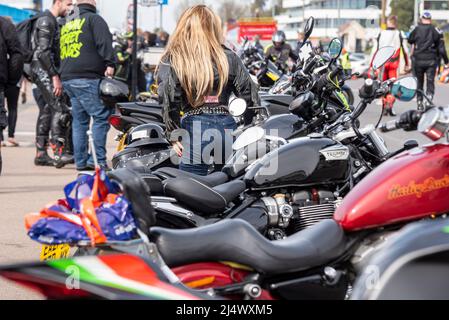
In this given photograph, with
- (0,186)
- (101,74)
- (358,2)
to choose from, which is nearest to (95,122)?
(101,74)

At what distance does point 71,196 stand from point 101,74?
22.0ft

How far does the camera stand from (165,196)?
5.29 metres

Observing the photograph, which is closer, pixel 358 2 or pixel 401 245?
pixel 401 245

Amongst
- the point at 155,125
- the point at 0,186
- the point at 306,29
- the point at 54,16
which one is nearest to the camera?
the point at 306,29

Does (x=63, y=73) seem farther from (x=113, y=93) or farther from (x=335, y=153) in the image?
(x=335, y=153)

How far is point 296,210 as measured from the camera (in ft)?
18.1

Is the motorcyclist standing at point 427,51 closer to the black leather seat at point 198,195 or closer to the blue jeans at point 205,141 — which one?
the blue jeans at point 205,141

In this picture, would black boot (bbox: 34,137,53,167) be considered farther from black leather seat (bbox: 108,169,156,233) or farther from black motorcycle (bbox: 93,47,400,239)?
black leather seat (bbox: 108,169,156,233)

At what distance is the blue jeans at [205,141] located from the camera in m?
6.43

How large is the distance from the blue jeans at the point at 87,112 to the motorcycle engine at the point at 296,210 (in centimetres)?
475

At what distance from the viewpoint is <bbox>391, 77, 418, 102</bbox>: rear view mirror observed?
431cm

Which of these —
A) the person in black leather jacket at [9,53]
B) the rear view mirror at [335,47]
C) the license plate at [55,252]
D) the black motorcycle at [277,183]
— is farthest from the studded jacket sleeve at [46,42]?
the license plate at [55,252]

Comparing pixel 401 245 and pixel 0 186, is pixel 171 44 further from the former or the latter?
pixel 0 186

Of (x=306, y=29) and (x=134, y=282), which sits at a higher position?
(x=306, y=29)
